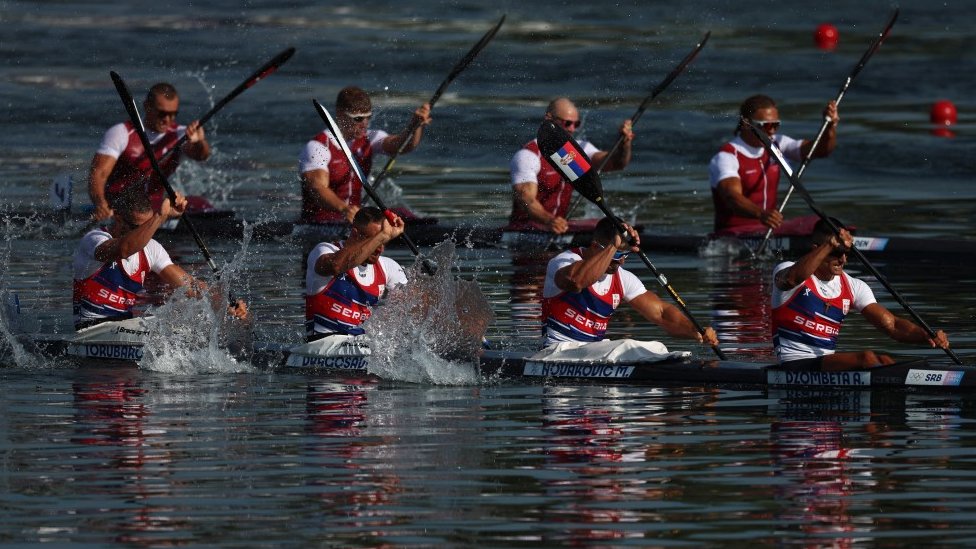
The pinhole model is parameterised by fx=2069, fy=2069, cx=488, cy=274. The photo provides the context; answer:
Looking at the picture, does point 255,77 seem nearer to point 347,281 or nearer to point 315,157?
point 315,157

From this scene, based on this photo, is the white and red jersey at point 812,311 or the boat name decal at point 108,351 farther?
the boat name decal at point 108,351

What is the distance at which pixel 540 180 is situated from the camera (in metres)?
22.3

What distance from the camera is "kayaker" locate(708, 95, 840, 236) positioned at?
71.0 ft

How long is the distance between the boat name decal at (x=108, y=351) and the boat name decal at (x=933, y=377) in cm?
591

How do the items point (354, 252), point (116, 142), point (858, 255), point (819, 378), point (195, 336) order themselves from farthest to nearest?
point (116, 142) < point (195, 336) < point (354, 252) < point (858, 255) < point (819, 378)

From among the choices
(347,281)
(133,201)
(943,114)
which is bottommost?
(347,281)

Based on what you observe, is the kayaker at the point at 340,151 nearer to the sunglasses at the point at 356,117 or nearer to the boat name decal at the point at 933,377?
the sunglasses at the point at 356,117

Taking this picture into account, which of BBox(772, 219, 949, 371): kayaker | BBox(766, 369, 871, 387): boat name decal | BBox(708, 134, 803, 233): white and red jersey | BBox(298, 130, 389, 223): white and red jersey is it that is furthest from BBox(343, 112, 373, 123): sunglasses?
BBox(766, 369, 871, 387): boat name decal

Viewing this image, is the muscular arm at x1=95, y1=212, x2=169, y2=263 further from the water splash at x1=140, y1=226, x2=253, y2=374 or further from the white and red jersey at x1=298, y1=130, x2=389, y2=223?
the white and red jersey at x1=298, y1=130, x2=389, y2=223

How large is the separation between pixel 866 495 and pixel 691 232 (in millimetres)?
14036

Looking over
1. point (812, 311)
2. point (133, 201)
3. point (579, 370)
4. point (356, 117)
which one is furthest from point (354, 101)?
point (812, 311)

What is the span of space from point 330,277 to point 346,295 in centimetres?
19

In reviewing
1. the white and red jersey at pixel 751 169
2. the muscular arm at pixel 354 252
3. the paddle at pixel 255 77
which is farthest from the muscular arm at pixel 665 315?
the white and red jersey at pixel 751 169

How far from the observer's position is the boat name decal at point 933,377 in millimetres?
13531
